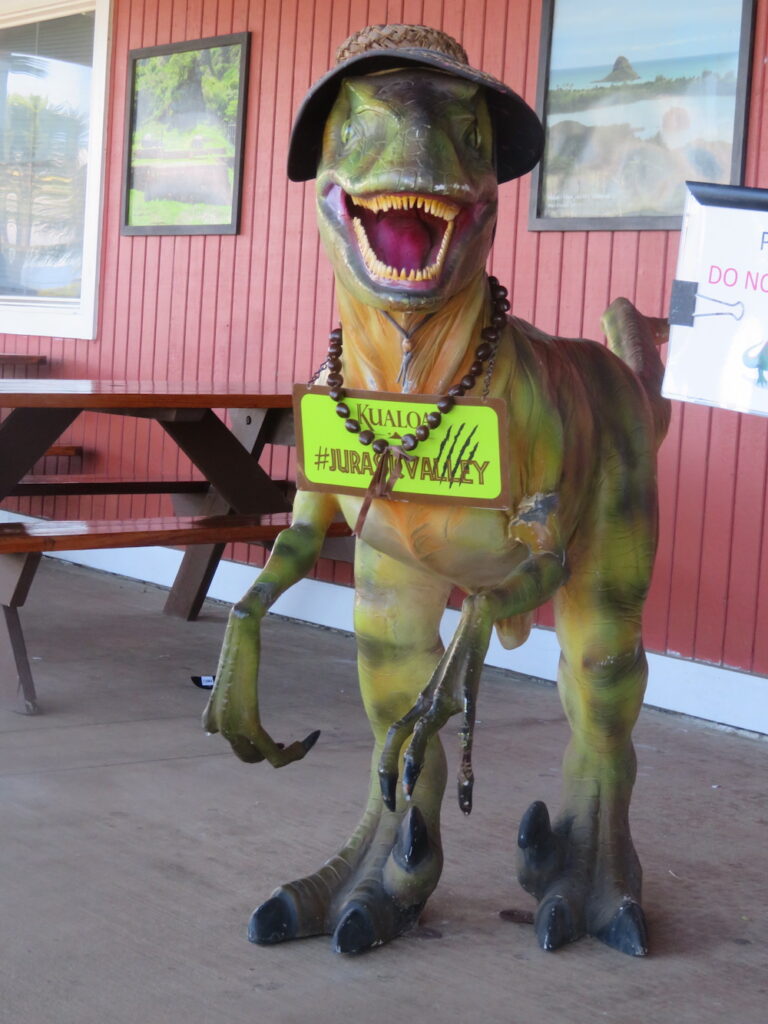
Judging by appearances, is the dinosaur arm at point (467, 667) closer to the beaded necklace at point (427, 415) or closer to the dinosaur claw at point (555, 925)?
the beaded necklace at point (427, 415)

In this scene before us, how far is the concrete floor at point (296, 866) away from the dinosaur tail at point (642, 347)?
105 cm

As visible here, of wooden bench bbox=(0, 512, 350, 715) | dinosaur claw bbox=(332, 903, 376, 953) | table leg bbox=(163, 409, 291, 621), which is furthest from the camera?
table leg bbox=(163, 409, 291, 621)

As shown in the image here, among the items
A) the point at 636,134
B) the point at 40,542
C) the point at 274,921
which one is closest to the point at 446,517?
the point at 274,921

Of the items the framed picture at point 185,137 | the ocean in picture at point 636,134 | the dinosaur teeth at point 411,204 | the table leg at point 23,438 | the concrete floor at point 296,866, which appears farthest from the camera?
the framed picture at point 185,137

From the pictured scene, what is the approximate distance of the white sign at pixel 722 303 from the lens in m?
2.52

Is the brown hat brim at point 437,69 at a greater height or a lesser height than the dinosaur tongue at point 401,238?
greater

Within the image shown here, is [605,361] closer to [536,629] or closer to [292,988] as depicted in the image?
[292,988]

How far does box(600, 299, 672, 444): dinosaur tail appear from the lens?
9.32 feet

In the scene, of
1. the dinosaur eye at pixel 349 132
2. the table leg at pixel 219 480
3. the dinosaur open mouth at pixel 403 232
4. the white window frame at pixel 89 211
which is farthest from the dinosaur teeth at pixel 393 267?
the white window frame at pixel 89 211

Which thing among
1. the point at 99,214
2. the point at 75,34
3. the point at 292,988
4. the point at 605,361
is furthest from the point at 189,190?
the point at 292,988

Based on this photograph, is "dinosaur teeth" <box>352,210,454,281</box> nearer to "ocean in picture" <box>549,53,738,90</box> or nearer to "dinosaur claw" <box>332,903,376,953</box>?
"dinosaur claw" <box>332,903,376,953</box>

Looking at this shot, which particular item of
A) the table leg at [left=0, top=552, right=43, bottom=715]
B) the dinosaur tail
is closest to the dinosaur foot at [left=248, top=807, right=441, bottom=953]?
the dinosaur tail

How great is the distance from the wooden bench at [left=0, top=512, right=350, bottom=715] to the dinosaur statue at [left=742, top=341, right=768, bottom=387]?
8.23ft

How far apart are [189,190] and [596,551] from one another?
441cm
